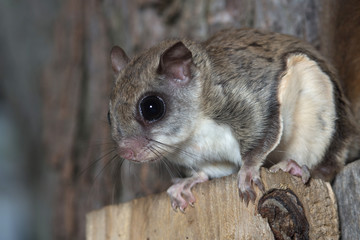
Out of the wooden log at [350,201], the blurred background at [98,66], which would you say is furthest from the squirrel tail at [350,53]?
the wooden log at [350,201]

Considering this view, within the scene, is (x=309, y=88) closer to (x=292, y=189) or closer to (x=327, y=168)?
(x=327, y=168)

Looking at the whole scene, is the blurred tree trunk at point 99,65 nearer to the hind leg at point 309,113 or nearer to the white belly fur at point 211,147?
the hind leg at point 309,113

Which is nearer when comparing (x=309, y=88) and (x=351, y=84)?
(x=309, y=88)

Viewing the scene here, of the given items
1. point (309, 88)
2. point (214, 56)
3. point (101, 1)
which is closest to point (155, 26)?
point (101, 1)

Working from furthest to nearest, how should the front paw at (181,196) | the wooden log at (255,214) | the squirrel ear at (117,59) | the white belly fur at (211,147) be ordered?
the squirrel ear at (117,59), the white belly fur at (211,147), the front paw at (181,196), the wooden log at (255,214)

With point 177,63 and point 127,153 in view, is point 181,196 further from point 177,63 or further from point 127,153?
point 177,63

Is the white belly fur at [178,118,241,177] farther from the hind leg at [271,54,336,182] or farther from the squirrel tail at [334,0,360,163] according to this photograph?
the squirrel tail at [334,0,360,163]

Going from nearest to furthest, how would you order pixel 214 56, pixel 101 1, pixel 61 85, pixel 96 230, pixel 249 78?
pixel 249 78 → pixel 214 56 → pixel 96 230 → pixel 101 1 → pixel 61 85
